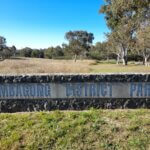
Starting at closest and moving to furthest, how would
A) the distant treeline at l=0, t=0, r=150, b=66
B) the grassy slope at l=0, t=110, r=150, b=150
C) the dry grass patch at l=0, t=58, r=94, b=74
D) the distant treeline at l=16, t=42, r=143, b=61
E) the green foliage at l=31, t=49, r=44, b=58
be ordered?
the grassy slope at l=0, t=110, r=150, b=150 → the distant treeline at l=0, t=0, r=150, b=66 → the dry grass patch at l=0, t=58, r=94, b=74 → the distant treeline at l=16, t=42, r=143, b=61 → the green foliage at l=31, t=49, r=44, b=58

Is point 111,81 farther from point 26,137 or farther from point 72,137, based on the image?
point 26,137

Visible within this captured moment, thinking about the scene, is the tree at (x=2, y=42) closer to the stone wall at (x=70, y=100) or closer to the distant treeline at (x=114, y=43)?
the distant treeline at (x=114, y=43)

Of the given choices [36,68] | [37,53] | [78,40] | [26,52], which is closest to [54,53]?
[37,53]

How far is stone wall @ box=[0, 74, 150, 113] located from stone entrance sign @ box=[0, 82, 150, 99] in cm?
7

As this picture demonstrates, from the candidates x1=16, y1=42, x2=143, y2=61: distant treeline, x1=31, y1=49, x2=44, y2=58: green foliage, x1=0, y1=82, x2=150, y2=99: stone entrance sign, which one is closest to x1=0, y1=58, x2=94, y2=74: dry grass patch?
x1=0, y1=82, x2=150, y2=99: stone entrance sign

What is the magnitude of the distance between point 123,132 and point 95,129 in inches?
19.8

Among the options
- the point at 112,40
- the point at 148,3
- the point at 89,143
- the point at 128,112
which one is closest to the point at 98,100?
the point at 128,112

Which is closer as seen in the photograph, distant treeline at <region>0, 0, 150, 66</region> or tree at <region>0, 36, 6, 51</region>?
distant treeline at <region>0, 0, 150, 66</region>

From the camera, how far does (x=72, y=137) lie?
4.26m

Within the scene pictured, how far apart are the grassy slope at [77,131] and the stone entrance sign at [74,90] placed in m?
0.61

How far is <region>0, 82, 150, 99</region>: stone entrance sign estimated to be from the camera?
226 inches

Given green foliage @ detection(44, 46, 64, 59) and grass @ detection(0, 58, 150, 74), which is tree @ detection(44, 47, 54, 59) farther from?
grass @ detection(0, 58, 150, 74)

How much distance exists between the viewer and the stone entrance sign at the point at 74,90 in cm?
575

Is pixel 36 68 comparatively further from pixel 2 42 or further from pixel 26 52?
pixel 26 52
